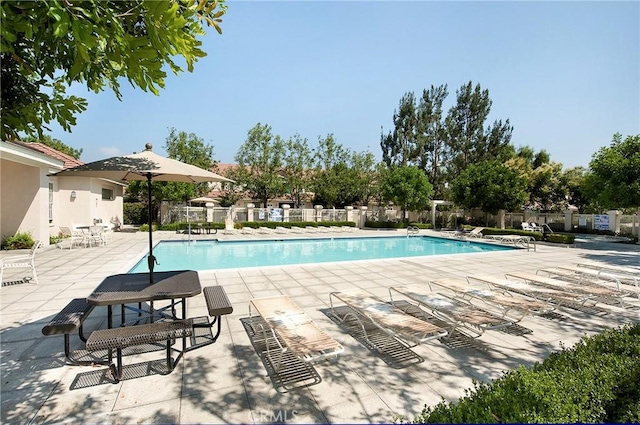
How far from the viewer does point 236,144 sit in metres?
27.9

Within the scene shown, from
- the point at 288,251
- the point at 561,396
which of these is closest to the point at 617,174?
the point at 288,251

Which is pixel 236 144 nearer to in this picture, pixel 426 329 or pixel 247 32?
pixel 247 32

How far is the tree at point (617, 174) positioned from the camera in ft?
47.6

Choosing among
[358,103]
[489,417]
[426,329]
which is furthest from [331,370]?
[358,103]

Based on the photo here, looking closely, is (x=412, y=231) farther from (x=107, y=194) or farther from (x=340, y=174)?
(x=107, y=194)

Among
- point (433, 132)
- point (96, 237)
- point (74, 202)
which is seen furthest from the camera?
point (433, 132)

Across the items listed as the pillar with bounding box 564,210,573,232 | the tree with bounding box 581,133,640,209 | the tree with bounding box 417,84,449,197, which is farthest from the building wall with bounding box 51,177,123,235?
the pillar with bounding box 564,210,573,232

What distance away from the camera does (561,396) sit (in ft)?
7.00

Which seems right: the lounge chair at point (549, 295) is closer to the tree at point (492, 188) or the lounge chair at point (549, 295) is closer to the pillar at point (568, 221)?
the tree at point (492, 188)

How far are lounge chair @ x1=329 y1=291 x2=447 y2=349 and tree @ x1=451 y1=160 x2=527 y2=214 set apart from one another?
2030cm

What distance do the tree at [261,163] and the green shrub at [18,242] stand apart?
A: 643 inches

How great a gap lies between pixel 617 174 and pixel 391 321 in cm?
1774

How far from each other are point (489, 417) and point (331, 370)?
1.87m

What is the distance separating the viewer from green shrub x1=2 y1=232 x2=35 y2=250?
36.6ft
